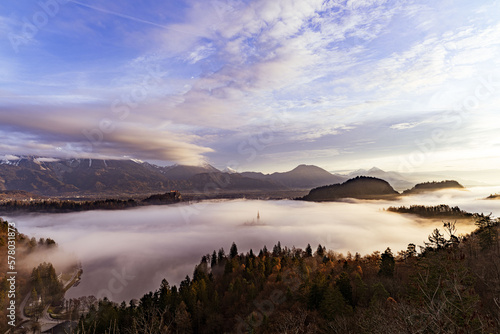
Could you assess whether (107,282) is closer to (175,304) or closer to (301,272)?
(175,304)

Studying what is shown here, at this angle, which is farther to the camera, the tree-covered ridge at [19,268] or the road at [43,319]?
the road at [43,319]

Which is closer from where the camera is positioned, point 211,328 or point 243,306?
point 211,328

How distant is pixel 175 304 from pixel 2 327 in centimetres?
6690

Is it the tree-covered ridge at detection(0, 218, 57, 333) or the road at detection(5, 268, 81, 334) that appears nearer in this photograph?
the tree-covered ridge at detection(0, 218, 57, 333)

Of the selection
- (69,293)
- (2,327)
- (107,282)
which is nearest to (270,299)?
(2,327)

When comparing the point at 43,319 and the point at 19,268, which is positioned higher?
the point at 19,268

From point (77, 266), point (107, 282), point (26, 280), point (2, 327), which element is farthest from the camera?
point (77, 266)

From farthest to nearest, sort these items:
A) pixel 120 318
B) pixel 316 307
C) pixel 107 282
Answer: pixel 107 282 < pixel 120 318 < pixel 316 307

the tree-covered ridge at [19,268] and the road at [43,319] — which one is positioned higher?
the tree-covered ridge at [19,268]

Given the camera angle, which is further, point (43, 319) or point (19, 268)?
point (19, 268)

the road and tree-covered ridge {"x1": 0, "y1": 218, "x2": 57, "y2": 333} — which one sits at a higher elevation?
tree-covered ridge {"x1": 0, "y1": 218, "x2": 57, "y2": 333}

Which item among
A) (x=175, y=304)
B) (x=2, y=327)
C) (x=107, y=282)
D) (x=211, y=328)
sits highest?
(x=175, y=304)

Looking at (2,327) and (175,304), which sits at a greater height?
(175,304)

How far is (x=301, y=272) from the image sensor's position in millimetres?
74500
